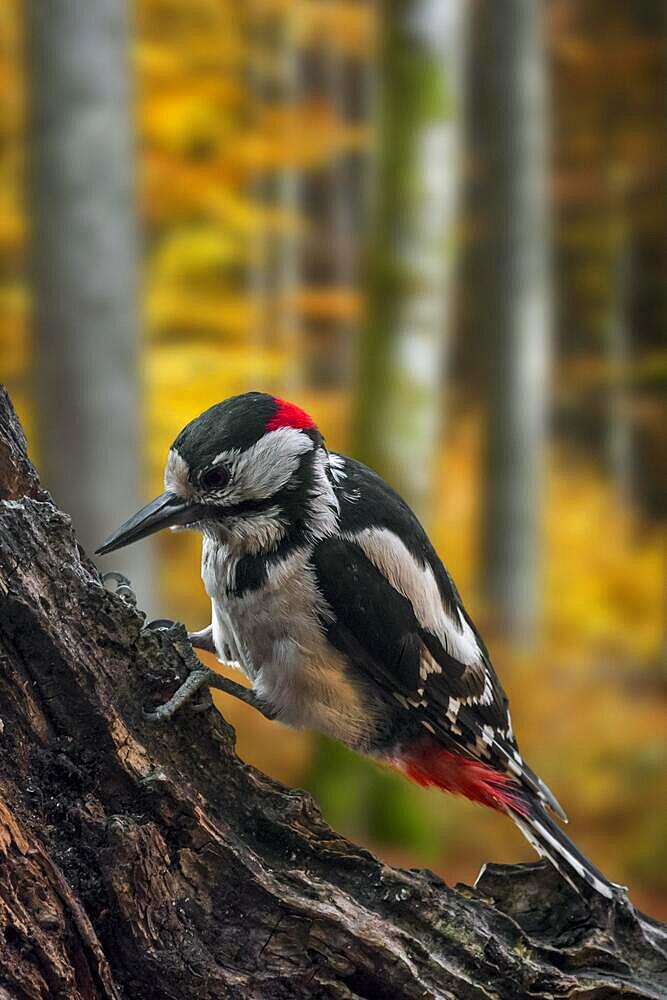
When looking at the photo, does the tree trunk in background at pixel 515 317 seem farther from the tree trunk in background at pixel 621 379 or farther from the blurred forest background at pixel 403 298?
the tree trunk in background at pixel 621 379

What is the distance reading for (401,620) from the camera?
1584mm

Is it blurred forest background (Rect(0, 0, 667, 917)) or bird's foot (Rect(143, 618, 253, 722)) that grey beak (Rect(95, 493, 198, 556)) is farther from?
blurred forest background (Rect(0, 0, 667, 917))

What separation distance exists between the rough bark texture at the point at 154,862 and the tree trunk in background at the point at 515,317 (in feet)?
16.5

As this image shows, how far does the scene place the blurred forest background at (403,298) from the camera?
3.58 metres

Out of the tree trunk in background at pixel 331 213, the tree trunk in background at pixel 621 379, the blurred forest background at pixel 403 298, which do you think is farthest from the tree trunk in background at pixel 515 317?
the tree trunk in background at pixel 621 379

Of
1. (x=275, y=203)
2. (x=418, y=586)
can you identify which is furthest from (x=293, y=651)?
(x=275, y=203)

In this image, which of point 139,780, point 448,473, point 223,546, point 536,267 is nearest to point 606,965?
point 139,780

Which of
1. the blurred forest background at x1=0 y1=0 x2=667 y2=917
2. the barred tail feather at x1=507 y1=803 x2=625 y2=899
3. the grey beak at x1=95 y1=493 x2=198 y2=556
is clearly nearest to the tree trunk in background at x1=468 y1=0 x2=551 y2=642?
the blurred forest background at x1=0 y1=0 x2=667 y2=917

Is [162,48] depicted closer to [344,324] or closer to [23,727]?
[344,324]

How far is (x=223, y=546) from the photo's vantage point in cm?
156

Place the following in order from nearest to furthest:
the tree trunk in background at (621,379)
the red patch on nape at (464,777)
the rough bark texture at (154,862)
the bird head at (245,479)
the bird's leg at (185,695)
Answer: the rough bark texture at (154,862)
the bird's leg at (185,695)
the bird head at (245,479)
the red patch on nape at (464,777)
the tree trunk in background at (621,379)

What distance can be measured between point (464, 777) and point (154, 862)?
0.58 metres

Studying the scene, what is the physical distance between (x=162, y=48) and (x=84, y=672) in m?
6.04

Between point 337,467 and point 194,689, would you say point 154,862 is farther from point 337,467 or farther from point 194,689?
point 337,467
